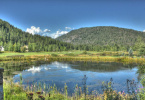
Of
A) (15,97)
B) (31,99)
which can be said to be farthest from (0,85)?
(15,97)

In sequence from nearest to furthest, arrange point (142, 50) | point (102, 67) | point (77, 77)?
1. point (77, 77)
2. point (102, 67)
3. point (142, 50)

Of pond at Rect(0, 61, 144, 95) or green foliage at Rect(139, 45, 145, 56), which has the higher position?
green foliage at Rect(139, 45, 145, 56)

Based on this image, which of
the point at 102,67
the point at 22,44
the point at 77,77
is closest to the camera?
the point at 77,77

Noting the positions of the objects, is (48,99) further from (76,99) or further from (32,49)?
(32,49)

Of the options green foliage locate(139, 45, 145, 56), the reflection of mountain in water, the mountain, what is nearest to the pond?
the reflection of mountain in water

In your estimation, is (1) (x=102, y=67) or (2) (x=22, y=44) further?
(2) (x=22, y=44)

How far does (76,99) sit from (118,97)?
9.38 ft

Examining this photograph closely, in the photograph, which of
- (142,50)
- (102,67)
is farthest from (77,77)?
(142,50)

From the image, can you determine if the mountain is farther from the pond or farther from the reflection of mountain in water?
the pond

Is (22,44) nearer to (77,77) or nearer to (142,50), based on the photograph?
(142,50)

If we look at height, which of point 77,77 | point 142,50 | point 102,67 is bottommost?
point 77,77

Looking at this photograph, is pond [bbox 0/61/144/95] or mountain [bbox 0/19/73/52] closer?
pond [bbox 0/61/144/95]

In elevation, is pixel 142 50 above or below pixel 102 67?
above

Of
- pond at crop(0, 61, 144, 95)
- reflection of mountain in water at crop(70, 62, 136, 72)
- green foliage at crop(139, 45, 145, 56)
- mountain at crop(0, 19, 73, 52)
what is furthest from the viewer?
mountain at crop(0, 19, 73, 52)
